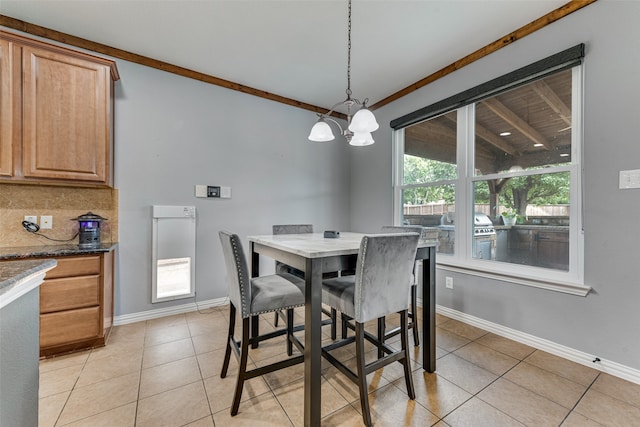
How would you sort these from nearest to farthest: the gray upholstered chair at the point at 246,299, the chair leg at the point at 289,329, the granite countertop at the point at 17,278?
the granite countertop at the point at 17,278
the gray upholstered chair at the point at 246,299
the chair leg at the point at 289,329

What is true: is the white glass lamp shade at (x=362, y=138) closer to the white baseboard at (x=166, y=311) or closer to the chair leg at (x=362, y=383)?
the chair leg at (x=362, y=383)

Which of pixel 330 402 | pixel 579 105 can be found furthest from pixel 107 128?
pixel 579 105

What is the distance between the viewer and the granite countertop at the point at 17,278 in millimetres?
720

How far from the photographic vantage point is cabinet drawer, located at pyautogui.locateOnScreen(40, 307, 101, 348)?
6.32 ft

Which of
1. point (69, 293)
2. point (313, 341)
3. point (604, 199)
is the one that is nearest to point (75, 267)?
point (69, 293)

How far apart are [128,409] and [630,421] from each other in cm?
269

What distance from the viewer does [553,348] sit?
2051 mm

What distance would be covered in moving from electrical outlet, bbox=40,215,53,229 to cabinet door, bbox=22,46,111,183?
0.45 meters

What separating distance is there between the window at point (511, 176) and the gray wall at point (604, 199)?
9cm

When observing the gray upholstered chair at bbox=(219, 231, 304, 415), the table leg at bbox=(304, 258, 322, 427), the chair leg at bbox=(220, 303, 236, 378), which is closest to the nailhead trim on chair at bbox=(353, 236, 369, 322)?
the table leg at bbox=(304, 258, 322, 427)

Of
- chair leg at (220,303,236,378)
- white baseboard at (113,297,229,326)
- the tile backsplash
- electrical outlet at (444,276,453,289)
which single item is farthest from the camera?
electrical outlet at (444,276,453,289)

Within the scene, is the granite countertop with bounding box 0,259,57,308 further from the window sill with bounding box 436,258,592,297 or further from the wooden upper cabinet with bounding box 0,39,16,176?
the window sill with bounding box 436,258,592,297

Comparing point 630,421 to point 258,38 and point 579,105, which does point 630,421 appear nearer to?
point 579,105

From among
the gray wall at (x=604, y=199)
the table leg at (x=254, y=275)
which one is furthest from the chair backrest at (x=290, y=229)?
the gray wall at (x=604, y=199)
